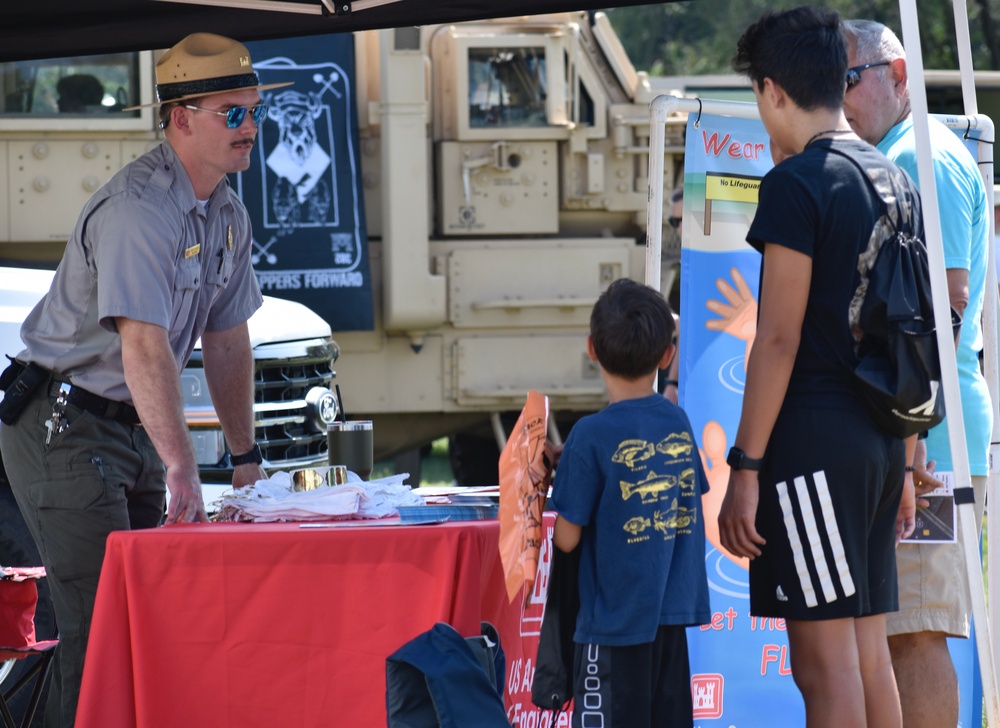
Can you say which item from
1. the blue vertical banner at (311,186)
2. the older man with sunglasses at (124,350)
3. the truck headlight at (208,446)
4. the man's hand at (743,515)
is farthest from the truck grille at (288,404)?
the man's hand at (743,515)

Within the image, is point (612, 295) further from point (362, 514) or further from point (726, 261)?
point (726, 261)

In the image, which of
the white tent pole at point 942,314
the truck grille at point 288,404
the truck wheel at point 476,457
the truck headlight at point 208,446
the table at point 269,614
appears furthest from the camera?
the truck wheel at point 476,457

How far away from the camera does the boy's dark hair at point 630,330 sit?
307 centimetres

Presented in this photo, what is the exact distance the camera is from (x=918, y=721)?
3.61m

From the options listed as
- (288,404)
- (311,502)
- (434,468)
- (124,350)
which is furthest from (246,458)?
(434,468)

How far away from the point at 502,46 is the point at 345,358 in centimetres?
207

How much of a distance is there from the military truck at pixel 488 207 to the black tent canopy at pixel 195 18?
3.50 meters

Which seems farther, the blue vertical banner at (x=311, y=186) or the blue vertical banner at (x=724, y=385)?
the blue vertical banner at (x=311, y=186)

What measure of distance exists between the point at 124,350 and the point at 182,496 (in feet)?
1.26

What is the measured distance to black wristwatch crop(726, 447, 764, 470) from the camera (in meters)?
2.98

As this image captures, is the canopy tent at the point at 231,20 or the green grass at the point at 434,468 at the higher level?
the canopy tent at the point at 231,20

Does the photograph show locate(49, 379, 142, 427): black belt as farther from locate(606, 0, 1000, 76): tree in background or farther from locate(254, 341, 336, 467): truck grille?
locate(606, 0, 1000, 76): tree in background

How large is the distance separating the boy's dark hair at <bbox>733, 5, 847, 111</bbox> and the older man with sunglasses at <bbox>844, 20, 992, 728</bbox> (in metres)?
0.55

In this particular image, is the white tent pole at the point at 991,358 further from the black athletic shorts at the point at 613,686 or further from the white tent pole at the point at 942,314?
the black athletic shorts at the point at 613,686
